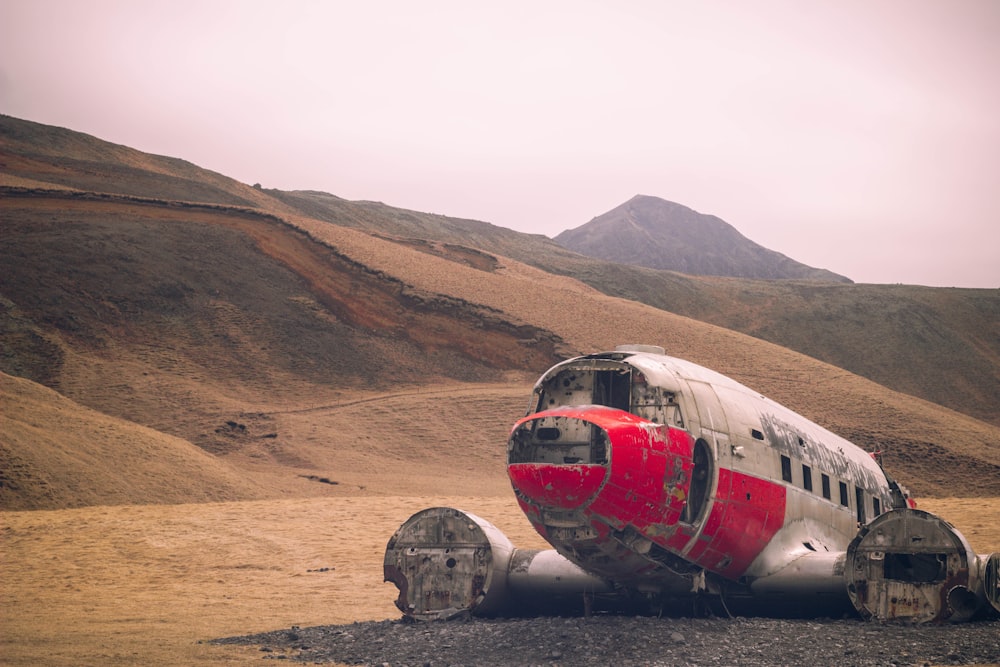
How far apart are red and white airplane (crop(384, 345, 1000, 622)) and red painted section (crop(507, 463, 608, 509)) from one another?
2cm

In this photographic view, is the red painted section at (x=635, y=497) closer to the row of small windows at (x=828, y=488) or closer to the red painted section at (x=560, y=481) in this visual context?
the red painted section at (x=560, y=481)

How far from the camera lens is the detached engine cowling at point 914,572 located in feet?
45.4

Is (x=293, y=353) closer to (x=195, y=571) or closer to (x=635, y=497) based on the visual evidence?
(x=195, y=571)

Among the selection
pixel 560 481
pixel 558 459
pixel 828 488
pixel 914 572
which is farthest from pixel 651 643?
pixel 828 488

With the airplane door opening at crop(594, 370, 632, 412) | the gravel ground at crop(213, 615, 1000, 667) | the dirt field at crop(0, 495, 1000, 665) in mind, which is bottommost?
the dirt field at crop(0, 495, 1000, 665)

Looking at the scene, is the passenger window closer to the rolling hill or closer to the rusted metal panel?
the rusted metal panel

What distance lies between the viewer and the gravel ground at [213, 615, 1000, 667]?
494 inches

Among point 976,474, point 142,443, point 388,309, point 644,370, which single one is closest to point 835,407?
point 976,474

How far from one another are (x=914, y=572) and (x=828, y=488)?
3835 millimetres

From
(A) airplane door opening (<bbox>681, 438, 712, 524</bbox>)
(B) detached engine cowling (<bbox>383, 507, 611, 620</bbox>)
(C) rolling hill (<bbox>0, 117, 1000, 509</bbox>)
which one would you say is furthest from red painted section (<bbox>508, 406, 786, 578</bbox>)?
(C) rolling hill (<bbox>0, 117, 1000, 509</bbox>)

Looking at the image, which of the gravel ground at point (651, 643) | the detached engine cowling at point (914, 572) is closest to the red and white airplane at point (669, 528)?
the detached engine cowling at point (914, 572)

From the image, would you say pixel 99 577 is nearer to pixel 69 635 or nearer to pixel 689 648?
pixel 69 635

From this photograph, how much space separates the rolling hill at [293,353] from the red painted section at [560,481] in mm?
26326

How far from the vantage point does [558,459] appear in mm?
12859
